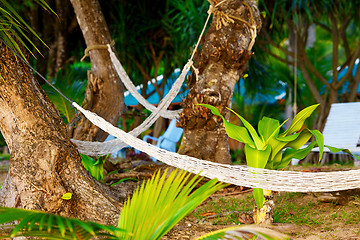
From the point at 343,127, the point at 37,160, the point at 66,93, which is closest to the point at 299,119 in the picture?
the point at 37,160

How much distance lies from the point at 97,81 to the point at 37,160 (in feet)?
4.86

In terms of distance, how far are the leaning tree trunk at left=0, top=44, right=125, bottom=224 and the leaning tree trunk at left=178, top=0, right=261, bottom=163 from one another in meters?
0.91

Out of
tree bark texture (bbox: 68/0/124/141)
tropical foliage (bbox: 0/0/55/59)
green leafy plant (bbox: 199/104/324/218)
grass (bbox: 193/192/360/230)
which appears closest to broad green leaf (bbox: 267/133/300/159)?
green leafy plant (bbox: 199/104/324/218)

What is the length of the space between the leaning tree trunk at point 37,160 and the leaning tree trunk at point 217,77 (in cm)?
91

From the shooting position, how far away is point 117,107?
10.5 ft

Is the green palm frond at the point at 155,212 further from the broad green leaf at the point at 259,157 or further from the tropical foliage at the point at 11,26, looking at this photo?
the tropical foliage at the point at 11,26

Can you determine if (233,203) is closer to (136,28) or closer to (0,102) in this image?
(0,102)

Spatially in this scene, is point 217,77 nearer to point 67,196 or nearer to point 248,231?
point 67,196

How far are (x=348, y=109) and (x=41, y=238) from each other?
394cm

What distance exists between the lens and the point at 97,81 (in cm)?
317

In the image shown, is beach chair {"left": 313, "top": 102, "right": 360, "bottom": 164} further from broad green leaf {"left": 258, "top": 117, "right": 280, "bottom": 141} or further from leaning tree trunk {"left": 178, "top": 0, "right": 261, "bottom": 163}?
broad green leaf {"left": 258, "top": 117, "right": 280, "bottom": 141}

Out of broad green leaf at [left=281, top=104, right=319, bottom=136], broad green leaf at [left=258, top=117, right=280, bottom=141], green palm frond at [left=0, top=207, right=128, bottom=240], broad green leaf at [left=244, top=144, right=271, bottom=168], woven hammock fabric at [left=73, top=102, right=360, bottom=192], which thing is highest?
broad green leaf at [left=281, top=104, right=319, bottom=136]

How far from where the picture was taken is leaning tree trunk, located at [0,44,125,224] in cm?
175

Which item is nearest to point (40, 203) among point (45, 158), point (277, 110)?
point (45, 158)
